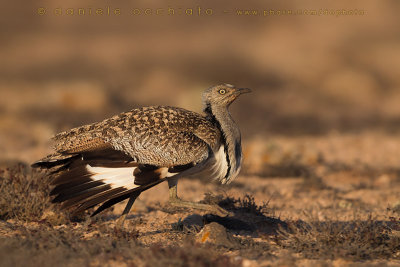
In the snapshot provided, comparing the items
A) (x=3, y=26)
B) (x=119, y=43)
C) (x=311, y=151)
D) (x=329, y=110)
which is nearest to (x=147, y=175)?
(x=311, y=151)

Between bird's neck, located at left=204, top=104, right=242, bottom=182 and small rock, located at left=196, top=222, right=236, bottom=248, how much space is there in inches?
26.1

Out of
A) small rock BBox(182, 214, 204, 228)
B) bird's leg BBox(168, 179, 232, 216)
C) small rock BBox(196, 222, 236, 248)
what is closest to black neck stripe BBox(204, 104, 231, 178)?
bird's leg BBox(168, 179, 232, 216)

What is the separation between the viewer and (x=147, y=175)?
5.23 meters

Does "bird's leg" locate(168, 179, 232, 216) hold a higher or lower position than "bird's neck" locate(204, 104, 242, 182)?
lower

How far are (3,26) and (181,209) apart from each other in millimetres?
35955

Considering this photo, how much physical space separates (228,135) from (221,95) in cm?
60

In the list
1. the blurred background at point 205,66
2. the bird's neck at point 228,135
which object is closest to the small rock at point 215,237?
the bird's neck at point 228,135

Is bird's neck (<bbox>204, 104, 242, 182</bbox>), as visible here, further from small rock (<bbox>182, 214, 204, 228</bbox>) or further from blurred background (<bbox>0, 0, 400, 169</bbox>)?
blurred background (<bbox>0, 0, 400, 169</bbox>)

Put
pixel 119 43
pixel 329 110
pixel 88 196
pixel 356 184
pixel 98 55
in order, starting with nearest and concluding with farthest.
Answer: pixel 88 196
pixel 356 184
pixel 329 110
pixel 98 55
pixel 119 43

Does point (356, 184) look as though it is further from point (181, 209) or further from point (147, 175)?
point (147, 175)

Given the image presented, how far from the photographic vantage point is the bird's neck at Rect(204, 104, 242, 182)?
231 inches

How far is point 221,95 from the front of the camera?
248 inches

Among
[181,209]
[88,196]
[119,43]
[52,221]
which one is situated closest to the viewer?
[88,196]

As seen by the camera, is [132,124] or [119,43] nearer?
[132,124]
